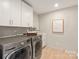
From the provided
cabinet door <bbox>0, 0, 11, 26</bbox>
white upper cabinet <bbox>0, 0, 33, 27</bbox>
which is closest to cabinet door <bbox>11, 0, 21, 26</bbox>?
white upper cabinet <bbox>0, 0, 33, 27</bbox>

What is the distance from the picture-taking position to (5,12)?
214 centimetres

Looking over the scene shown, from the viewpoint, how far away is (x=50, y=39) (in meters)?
6.03

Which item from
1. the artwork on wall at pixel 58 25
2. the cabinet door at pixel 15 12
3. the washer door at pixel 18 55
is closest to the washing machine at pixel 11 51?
the washer door at pixel 18 55

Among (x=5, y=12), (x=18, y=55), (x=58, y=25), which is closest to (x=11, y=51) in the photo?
(x=18, y=55)

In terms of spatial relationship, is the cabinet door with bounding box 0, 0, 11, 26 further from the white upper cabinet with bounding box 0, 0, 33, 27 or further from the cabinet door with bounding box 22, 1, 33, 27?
the cabinet door with bounding box 22, 1, 33, 27

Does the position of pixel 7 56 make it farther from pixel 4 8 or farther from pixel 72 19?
pixel 72 19

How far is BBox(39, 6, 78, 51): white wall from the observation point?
18.5 feet

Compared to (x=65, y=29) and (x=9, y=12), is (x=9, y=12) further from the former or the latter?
(x=65, y=29)

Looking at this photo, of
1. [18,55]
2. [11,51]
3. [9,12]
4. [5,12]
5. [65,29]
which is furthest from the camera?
[65,29]

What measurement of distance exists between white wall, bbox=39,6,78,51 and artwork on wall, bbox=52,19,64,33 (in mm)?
179

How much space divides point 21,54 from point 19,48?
0.17 m

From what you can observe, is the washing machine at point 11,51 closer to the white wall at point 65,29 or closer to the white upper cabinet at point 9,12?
the white upper cabinet at point 9,12

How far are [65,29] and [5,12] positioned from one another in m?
4.33

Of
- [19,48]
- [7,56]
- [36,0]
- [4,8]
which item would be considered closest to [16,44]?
[19,48]
